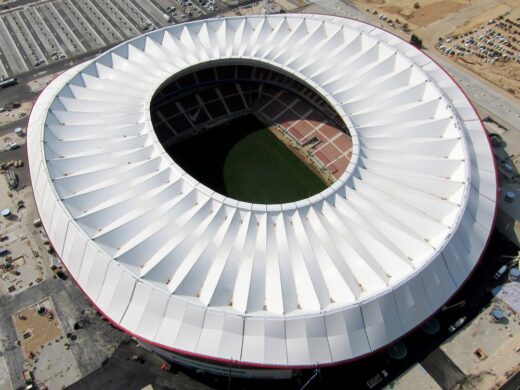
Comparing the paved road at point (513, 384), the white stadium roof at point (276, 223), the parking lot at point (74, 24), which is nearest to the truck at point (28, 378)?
the white stadium roof at point (276, 223)

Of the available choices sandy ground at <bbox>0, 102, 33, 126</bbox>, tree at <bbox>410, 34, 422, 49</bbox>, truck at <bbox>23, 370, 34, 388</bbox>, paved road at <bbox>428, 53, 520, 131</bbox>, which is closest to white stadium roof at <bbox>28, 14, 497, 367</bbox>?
truck at <bbox>23, 370, 34, 388</bbox>

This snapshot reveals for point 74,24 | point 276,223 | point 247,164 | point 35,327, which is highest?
point 74,24

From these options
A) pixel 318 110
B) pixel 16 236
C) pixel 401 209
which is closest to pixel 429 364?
pixel 401 209

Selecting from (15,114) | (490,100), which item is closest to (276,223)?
(490,100)

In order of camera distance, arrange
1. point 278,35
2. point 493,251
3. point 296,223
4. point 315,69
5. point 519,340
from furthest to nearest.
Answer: point 278,35 → point 315,69 → point 493,251 → point 519,340 → point 296,223

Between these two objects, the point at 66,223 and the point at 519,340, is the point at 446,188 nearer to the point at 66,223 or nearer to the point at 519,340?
the point at 519,340

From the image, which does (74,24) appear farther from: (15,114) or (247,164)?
(247,164)

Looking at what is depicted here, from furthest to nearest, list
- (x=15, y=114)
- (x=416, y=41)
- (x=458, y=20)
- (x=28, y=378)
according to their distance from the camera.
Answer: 1. (x=458, y=20)
2. (x=416, y=41)
3. (x=15, y=114)
4. (x=28, y=378)
